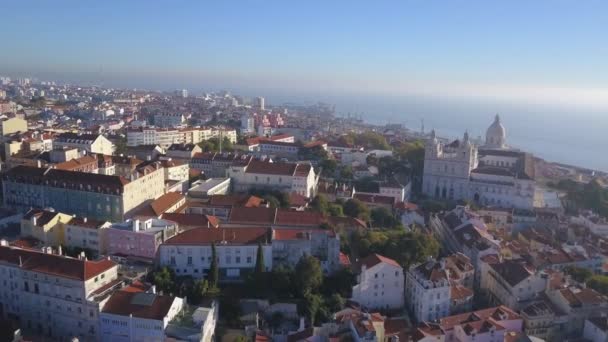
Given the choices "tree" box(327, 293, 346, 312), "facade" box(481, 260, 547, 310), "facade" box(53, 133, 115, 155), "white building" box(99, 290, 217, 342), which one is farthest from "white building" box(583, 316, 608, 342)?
"facade" box(53, 133, 115, 155)

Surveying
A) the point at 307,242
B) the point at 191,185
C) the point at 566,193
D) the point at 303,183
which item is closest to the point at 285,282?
the point at 307,242

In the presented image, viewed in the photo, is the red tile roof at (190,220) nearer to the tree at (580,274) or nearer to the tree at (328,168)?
the tree at (580,274)

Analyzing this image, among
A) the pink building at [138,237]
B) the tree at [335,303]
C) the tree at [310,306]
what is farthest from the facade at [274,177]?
the tree at [310,306]

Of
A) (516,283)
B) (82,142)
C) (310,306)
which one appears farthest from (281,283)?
(82,142)

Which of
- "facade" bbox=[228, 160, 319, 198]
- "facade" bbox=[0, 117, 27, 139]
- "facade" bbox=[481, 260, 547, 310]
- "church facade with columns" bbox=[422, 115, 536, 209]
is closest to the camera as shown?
"facade" bbox=[481, 260, 547, 310]

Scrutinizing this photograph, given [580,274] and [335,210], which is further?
[335,210]

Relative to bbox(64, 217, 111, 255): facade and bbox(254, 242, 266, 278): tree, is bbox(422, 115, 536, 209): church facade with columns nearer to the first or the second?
bbox(254, 242, 266, 278): tree

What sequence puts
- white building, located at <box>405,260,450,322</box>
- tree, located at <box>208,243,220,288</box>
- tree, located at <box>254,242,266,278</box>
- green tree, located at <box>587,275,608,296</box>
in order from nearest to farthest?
tree, located at <box>208,243,220,288</box> < white building, located at <box>405,260,450,322</box> < tree, located at <box>254,242,266,278</box> < green tree, located at <box>587,275,608,296</box>

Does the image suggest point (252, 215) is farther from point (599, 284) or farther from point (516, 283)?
point (599, 284)

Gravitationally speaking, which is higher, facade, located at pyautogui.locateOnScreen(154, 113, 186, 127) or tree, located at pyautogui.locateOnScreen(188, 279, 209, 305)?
facade, located at pyautogui.locateOnScreen(154, 113, 186, 127)
